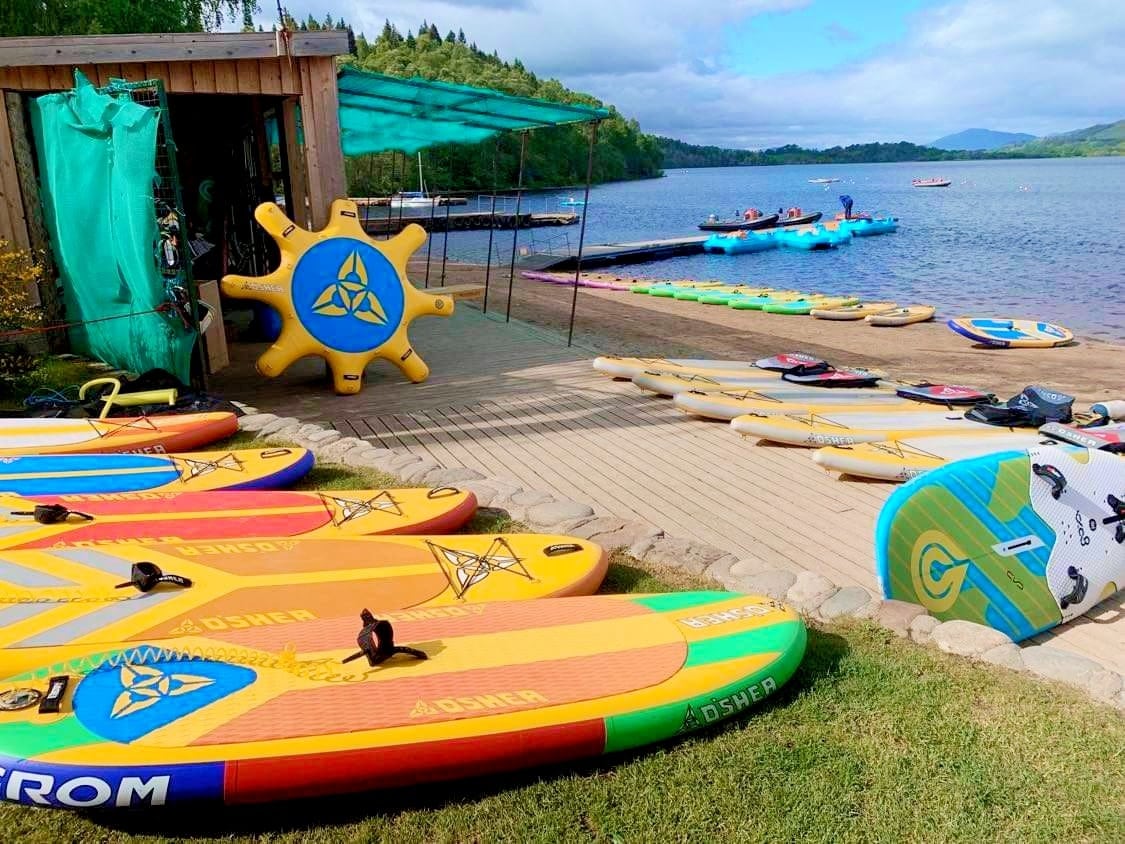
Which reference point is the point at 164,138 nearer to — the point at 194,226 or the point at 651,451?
the point at 651,451

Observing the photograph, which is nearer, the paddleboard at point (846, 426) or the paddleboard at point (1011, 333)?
the paddleboard at point (846, 426)

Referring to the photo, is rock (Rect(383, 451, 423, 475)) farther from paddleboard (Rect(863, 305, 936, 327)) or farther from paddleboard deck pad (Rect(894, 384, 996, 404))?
paddleboard (Rect(863, 305, 936, 327))

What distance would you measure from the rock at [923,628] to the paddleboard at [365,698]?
2.43 ft

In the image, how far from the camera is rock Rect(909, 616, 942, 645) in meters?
3.99

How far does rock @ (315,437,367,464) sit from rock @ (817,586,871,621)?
12.7 feet

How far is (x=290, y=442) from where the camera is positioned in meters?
6.91

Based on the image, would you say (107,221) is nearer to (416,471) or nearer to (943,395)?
(416,471)

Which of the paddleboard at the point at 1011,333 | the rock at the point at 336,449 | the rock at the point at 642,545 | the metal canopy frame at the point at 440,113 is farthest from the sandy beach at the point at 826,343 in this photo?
the rock at the point at 642,545

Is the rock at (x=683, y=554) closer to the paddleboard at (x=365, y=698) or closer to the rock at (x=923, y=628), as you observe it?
the paddleboard at (x=365, y=698)

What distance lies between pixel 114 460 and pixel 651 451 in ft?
13.8

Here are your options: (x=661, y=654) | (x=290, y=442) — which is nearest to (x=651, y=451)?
(x=290, y=442)

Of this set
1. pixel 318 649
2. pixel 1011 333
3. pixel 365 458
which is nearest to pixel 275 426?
pixel 365 458

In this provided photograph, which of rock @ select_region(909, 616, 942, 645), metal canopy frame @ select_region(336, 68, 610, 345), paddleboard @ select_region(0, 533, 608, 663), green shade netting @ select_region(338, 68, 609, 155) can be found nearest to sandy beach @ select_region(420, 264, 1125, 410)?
metal canopy frame @ select_region(336, 68, 610, 345)

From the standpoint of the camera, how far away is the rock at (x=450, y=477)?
19.5 feet
